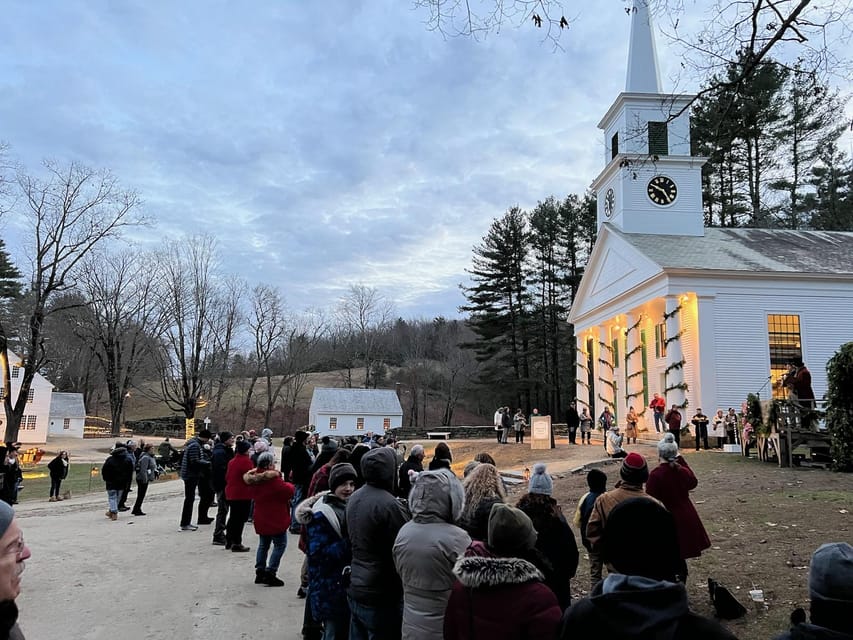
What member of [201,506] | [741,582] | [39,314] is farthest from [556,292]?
[741,582]

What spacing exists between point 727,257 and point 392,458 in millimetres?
23665

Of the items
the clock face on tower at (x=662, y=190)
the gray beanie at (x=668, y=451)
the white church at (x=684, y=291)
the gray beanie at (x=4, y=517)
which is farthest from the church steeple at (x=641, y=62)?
the gray beanie at (x=4, y=517)

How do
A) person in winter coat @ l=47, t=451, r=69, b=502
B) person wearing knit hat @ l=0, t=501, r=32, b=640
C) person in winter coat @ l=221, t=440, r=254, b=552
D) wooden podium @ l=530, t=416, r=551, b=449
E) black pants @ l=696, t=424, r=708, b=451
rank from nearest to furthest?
1. person wearing knit hat @ l=0, t=501, r=32, b=640
2. person in winter coat @ l=221, t=440, r=254, b=552
3. person in winter coat @ l=47, t=451, r=69, b=502
4. black pants @ l=696, t=424, r=708, b=451
5. wooden podium @ l=530, t=416, r=551, b=449

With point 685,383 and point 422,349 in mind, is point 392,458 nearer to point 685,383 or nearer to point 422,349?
point 685,383

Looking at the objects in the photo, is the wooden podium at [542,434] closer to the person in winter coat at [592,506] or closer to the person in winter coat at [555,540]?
the person in winter coat at [592,506]

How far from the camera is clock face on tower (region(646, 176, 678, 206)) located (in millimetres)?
28953

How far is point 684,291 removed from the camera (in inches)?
899

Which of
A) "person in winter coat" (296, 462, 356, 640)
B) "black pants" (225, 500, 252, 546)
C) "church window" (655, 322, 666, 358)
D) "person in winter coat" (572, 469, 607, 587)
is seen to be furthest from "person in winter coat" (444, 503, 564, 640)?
"church window" (655, 322, 666, 358)

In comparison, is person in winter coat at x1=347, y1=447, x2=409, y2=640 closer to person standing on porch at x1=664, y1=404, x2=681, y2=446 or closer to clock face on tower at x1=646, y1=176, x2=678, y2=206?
person standing on porch at x1=664, y1=404, x2=681, y2=446

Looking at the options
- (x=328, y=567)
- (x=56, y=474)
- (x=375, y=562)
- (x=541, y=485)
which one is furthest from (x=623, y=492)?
(x=56, y=474)

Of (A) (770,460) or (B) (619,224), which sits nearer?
(A) (770,460)

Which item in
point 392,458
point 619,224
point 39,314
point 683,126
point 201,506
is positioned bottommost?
point 201,506

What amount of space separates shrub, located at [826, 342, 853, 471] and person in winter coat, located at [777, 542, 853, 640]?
1226 cm

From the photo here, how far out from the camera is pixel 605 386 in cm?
3077
